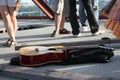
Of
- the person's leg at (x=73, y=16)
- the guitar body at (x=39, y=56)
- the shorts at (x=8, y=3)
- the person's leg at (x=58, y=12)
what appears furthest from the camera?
the person's leg at (x=58, y=12)

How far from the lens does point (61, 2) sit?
8617mm

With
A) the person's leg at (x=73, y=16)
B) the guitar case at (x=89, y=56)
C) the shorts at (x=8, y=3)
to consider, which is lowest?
the guitar case at (x=89, y=56)

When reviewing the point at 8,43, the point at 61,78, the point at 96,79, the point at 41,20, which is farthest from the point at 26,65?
the point at 41,20

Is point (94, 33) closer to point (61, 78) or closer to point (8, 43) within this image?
point (8, 43)

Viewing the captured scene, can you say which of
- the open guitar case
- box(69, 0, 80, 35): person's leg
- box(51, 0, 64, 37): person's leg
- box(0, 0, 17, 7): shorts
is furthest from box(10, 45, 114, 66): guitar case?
box(51, 0, 64, 37): person's leg

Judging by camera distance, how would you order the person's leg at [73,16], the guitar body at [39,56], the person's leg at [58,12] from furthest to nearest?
the person's leg at [58,12], the person's leg at [73,16], the guitar body at [39,56]

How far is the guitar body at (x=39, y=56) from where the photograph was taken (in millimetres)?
5770

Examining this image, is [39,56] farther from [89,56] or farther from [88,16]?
[88,16]

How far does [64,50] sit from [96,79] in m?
1.04

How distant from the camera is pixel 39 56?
577 cm

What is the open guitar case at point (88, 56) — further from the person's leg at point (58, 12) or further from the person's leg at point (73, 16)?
the person's leg at point (58, 12)

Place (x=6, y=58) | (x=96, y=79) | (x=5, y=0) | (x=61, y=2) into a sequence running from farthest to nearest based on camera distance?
(x=61, y=2) < (x=5, y=0) < (x=6, y=58) < (x=96, y=79)

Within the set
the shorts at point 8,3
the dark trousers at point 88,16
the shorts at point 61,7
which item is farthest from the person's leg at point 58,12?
the shorts at point 8,3

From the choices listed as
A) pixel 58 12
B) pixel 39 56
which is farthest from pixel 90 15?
pixel 39 56
